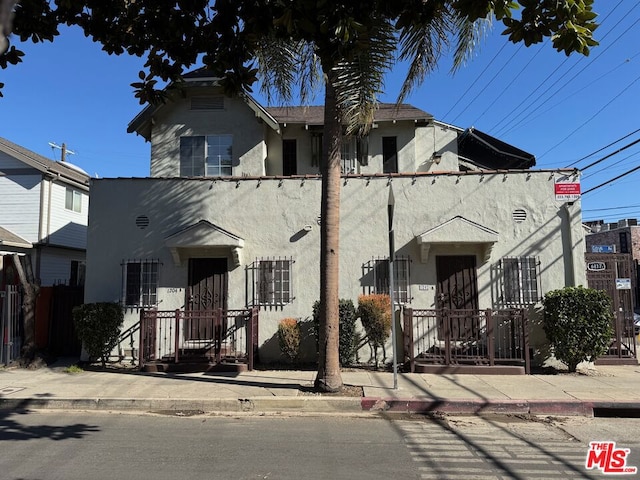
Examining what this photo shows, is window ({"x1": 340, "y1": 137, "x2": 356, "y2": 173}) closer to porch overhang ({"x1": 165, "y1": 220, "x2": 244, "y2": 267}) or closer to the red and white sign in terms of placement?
porch overhang ({"x1": 165, "y1": 220, "x2": 244, "y2": 267})

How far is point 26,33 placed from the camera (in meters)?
4.55

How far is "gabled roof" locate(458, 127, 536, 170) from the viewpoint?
54.7 feet

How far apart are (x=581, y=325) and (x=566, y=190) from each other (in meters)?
3.14

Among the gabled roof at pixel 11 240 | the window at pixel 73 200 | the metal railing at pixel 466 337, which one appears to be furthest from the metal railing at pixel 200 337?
the window at pixel 73 200

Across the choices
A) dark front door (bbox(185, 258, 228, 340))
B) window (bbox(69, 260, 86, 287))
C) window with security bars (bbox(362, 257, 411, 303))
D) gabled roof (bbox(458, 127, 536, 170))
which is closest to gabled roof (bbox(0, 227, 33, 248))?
window (bbox(69, 260, 86, 287))

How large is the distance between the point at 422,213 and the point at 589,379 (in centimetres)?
474

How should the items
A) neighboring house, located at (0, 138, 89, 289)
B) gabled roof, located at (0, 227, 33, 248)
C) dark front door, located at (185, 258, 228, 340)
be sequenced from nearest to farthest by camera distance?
dark front door, located at (185, 258, 228, 340) → gabled roof, located at (0, 227, 33, 248) → neighboring house, located at (0, 138, 89, 289)

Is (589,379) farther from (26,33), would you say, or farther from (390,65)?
(26,33)

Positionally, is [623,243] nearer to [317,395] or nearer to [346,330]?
[346,330]

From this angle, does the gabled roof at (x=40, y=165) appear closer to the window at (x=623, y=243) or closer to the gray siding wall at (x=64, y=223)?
the gray siding wall at (x=64, y=223)

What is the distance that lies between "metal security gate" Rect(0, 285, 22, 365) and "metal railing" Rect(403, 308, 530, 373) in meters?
8.85

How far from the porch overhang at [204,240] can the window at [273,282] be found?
0.59 meters

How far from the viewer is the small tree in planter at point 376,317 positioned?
33.3 feet

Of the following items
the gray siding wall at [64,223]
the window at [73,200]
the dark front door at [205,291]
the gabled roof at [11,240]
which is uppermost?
the window at [73,200]
